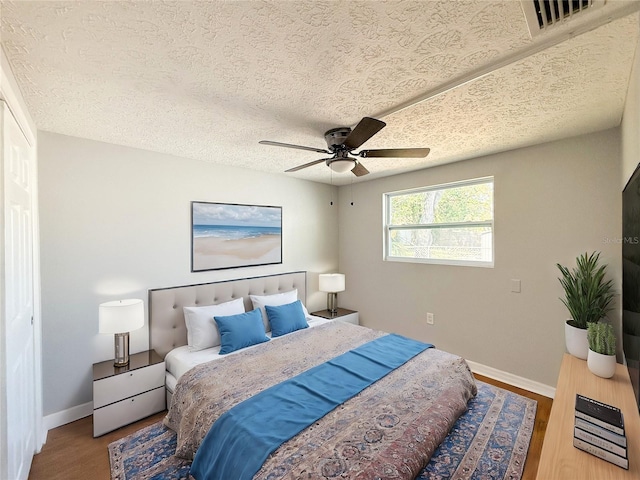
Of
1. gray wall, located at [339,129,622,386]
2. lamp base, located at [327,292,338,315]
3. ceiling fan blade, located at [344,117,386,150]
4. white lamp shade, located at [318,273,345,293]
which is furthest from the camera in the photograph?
lamp base, located at [327,292,338,315]

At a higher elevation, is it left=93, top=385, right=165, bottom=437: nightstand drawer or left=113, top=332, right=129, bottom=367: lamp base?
left=113, top=332, right=129, bottom=367: lamp base

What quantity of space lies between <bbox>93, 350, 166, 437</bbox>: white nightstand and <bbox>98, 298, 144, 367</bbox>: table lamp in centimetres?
14

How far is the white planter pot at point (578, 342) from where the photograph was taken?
2166mm

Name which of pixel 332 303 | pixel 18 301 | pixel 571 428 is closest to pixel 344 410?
pixel 571 428

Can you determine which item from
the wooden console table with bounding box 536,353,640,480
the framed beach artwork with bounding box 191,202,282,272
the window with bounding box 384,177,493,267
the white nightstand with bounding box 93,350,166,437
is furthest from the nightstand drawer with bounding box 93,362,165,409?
the window with bounding box 384,177,493,267

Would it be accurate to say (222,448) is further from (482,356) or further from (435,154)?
(435,154)

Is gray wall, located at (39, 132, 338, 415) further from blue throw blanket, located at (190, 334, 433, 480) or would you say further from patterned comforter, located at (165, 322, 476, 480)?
blue throw blanket, located at (190, 334, 433, 480)

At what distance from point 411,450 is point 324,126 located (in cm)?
217

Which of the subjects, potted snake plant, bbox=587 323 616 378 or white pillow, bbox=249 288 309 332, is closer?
potted snake plant, bbox=587 323 616 378

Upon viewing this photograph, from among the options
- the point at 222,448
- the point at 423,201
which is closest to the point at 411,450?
the point at 222,448

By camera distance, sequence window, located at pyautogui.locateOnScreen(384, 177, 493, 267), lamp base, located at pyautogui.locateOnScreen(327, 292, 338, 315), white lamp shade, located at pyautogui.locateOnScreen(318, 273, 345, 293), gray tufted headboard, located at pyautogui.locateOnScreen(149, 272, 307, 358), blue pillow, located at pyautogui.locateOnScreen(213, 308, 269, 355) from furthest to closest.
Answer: lamp base, located at pyautogui.locateOnScreen(327, 292, 338, 315) → white lamp shade, located at pyautogui.locateOnScreen(318, 273, 345, 293) → window, located at pyautogui.locateOnScreen(384, 177, 493, 267) → gray tufted headboard, located at pyautogui.locateOnScreen(149, 272, 307, 358) → blue pillow, located at pyautogui.locateOnScreen(213, 308, 269, 355)

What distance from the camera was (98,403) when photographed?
2258 mm

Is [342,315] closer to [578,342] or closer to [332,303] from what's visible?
[332,303]

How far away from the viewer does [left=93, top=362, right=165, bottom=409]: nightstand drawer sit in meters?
2.26
